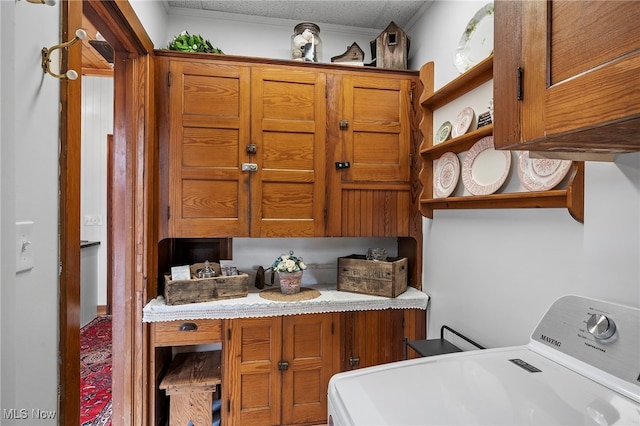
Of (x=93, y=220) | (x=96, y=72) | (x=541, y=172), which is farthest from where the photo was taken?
(x=93, y=220)

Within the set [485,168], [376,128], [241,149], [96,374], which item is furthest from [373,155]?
[96,374]

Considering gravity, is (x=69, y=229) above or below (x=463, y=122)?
below

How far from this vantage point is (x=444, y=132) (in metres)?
1.89

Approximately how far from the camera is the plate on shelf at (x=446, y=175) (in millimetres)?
1764

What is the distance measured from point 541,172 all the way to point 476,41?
0.79 m

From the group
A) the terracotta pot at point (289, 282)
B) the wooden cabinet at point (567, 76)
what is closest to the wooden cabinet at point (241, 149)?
the terracotta pot at point (289, 282)

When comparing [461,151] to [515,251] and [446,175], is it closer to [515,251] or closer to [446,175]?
[446,175]

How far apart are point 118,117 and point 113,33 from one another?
424 mm

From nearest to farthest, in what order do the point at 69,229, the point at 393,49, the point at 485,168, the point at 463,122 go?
the point at 69,229
the point at 485,168
the point at 463,122
the point at 393,49

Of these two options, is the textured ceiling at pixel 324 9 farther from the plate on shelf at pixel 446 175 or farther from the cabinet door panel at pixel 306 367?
the cabinet door panel at pixel 306 367

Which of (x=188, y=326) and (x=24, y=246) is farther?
(x=188, y=326)

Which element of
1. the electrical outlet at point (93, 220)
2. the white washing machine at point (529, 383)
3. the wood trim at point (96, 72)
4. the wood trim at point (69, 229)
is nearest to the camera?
the white washing machine at point (529, 383)

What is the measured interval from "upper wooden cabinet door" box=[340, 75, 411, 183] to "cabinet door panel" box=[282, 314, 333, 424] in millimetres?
925

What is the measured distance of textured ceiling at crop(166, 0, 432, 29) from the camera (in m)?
2.15
